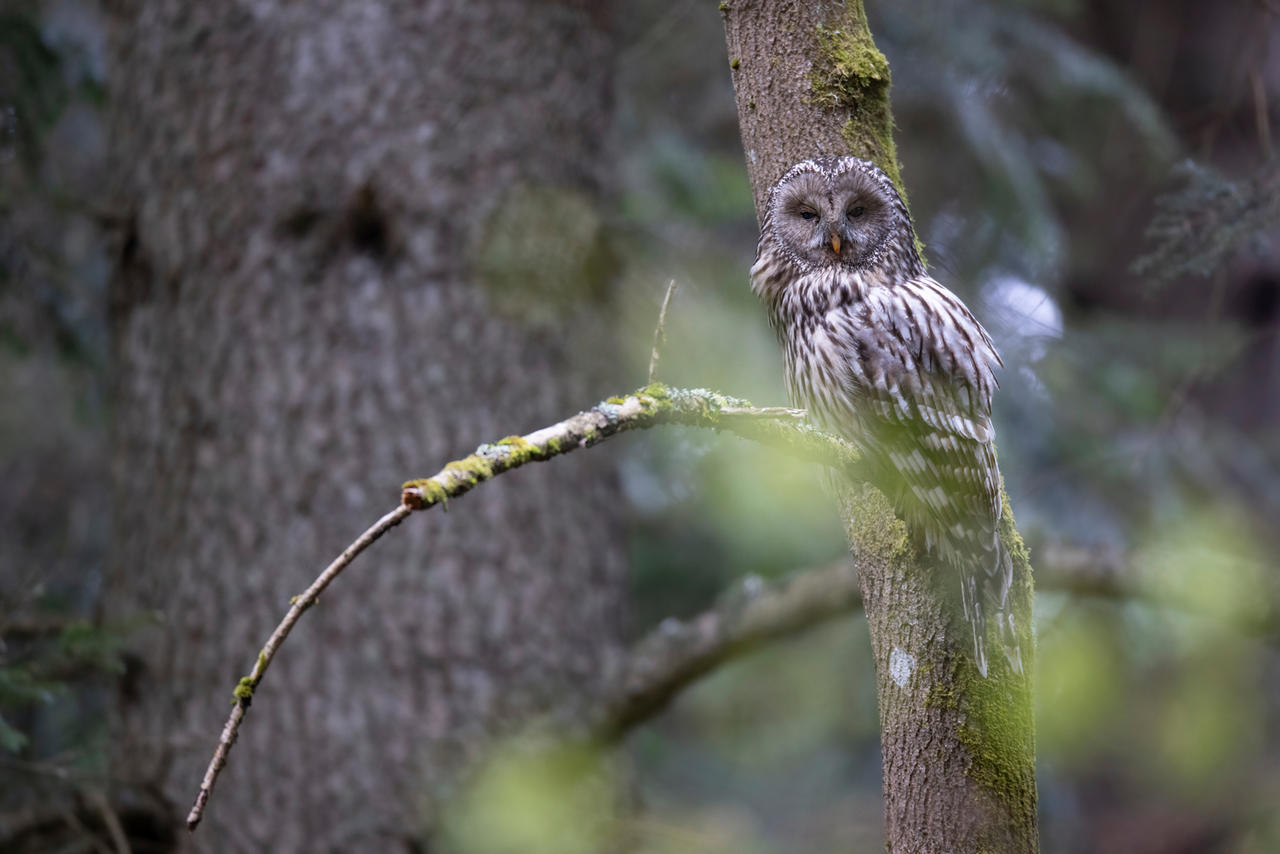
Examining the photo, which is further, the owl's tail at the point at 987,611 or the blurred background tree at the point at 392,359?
the blurred background tree at the point at 392,359

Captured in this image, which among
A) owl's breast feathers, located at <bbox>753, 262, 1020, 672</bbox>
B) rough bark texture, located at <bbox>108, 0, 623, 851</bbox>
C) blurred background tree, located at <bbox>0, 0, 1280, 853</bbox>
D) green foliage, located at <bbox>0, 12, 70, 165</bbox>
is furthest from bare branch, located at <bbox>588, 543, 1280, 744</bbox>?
green foliage, located at <bbox>0, 12, 70, 165</bbox>

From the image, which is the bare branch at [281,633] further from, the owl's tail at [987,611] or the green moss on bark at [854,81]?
the green moss on bark at [854,81]

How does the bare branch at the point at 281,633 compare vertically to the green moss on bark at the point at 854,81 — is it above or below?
below

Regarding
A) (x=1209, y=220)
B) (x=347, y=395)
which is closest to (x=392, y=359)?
(x=347, y=395)

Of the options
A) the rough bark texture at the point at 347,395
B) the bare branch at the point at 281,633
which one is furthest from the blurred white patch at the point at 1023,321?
the bare branch at the point at 281,633

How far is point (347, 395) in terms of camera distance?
3.35 m

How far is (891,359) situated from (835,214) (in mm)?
323

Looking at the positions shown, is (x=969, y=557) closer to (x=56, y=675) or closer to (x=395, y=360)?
(x=395, y=360)

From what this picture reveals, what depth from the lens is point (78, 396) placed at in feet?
15.8

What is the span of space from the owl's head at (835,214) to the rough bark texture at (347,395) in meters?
1.37

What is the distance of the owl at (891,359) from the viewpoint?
1.85m

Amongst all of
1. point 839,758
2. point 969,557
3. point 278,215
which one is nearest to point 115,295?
point 278,215

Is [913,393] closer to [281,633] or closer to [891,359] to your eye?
[891,359]

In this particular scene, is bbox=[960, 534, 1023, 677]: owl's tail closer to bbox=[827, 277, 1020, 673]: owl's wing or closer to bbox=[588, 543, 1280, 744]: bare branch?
bbox=[827, 277, 1020, 673]: owl's wing
